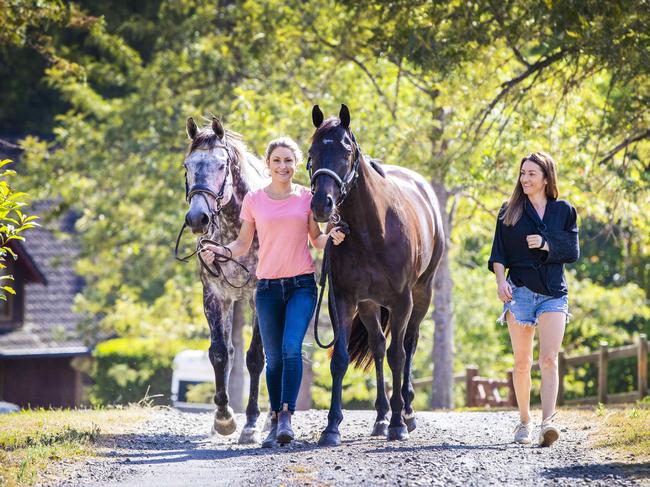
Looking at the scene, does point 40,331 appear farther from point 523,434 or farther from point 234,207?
point 523,434

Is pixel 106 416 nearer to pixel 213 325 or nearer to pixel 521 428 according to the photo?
pixel 213 325

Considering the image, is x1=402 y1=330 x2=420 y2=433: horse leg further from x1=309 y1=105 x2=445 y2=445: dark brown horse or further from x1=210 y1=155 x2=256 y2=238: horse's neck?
x1=210 y1=155 x2=256 y2=238: horse's neck

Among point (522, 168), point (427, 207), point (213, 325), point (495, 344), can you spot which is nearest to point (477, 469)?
point (522, 168)

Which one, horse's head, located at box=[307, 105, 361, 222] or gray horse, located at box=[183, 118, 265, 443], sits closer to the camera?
horse's head, located at box=[307, 105, 361, 222]

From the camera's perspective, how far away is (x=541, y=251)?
7.89 m

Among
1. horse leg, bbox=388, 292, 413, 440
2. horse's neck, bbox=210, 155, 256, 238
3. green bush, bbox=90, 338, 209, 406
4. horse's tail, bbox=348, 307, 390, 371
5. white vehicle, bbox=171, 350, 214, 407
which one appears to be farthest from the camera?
white vehicle, bbox=171, 350, 214, 407

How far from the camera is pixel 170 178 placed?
1914 cm

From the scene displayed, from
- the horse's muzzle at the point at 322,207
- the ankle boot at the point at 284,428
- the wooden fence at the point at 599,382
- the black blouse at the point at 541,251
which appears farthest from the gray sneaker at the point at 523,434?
the wooden fence at the point at 599,382

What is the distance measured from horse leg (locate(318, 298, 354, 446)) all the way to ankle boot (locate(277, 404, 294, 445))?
1.04 feet

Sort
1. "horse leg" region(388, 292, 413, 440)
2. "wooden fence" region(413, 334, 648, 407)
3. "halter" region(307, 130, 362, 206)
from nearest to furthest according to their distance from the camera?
"halter" region(307, 130, 362, 206), "horse leg" region(388, 292, 413, 440), "wooden fence" region(413, 334, 648, 407)

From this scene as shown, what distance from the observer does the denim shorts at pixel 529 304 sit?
7.82 meters

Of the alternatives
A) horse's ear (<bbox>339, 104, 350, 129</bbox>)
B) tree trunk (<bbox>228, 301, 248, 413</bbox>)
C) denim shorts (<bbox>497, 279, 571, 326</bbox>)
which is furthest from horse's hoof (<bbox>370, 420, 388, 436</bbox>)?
tree trunk (<bbox>228, 301, 248, 413</bbox>)

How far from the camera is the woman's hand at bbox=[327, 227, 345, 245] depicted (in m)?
7.83

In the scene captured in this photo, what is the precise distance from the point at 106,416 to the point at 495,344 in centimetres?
1768
